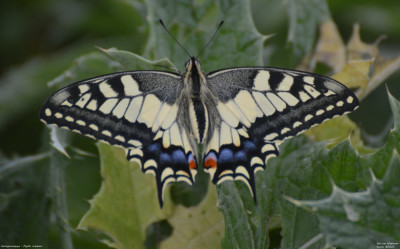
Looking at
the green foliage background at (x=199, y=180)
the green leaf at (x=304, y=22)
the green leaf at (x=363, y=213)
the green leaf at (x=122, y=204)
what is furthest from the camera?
the green leaf at (x=304, y=22)

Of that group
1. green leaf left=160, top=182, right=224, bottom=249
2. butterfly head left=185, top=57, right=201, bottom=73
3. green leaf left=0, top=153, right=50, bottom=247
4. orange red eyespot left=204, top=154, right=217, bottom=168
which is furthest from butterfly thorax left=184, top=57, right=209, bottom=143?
green leaf left=0, top=153, right=50, bottom=247

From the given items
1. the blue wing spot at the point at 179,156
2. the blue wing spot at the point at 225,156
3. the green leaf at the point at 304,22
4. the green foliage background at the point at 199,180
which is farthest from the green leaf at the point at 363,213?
the green leaf at the point at 304,22

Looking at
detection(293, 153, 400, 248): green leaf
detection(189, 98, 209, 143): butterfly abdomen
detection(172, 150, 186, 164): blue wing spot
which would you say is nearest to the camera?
detection(293, 153, 400, 248): green leaf

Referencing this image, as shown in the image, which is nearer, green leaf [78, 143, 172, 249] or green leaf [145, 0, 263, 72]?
green leaf [78, 143, 172, 249]

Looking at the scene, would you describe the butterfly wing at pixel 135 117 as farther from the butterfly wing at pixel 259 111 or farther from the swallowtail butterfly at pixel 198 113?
the butterfly wing at pixel 259 111

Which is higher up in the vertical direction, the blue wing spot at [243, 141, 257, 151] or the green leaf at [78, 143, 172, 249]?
the blue wing spot at [243, 141, 257, 151]

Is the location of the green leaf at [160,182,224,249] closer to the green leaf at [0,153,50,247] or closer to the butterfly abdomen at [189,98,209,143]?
the butterfly abdomen at [189,98,209,143]

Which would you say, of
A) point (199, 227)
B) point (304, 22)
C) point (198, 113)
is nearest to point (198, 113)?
point (198, 113)
